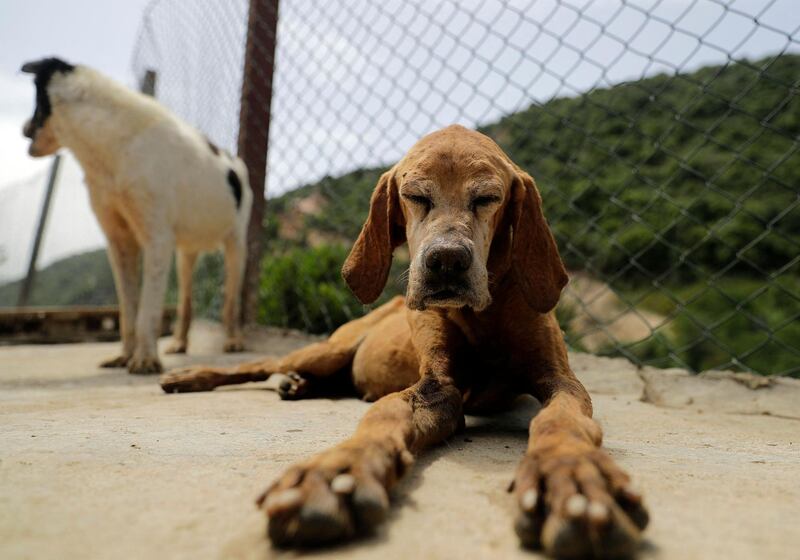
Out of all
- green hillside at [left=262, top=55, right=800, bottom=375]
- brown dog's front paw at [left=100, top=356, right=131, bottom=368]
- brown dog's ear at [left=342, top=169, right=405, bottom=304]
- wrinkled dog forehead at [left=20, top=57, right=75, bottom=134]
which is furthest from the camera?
brown dog's front paw at [left=100, top=356, right=131, bottom=368]

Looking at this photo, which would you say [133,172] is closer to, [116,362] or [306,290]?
[116,362]

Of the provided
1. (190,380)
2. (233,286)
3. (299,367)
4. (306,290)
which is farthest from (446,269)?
(306,290)

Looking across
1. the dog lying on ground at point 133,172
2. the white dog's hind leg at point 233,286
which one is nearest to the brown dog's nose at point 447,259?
the dog lying on ground at point 133,172

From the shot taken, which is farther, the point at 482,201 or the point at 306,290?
the point at 306,290

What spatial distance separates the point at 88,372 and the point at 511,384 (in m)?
2.83

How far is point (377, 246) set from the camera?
6.90ft

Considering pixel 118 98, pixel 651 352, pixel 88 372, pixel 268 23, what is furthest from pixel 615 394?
pixel 651 352

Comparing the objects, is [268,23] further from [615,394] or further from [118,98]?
[615,394]

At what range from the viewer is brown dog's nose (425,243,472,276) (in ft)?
5.34

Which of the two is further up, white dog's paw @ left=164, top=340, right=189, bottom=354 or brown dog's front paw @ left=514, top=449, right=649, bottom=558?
brown dog's front paw @ left=514, top=449, right=649, bottom=558

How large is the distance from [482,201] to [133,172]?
2.62 metres

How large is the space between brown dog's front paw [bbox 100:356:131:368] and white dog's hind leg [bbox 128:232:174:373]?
419mm

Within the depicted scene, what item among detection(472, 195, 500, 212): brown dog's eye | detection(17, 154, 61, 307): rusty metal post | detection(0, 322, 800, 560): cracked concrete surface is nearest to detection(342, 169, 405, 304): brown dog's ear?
detection(472, 195, 500, 212): brown dog's eye

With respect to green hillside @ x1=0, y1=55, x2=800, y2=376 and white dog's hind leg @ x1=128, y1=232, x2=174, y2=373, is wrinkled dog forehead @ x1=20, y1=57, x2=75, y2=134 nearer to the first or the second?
white dog's hind leg @ x1=128, y1=232, x2=174, y2=373
